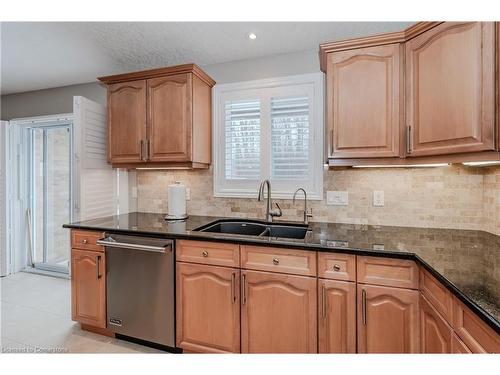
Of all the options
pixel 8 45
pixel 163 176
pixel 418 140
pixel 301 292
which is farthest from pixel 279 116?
pixel 8 45

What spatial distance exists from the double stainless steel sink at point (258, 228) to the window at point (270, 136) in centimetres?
28

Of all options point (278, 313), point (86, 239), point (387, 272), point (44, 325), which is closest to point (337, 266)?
point (387, 272)

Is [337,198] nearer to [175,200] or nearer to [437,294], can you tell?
[437,294]

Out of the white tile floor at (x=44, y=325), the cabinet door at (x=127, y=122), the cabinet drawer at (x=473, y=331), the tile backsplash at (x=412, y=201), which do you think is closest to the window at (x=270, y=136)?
the tile backsplash at (x=412, y=201)

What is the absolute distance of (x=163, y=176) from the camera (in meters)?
2.76

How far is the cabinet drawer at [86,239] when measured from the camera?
205 centimetres

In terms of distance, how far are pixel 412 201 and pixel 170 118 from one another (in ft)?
6.73

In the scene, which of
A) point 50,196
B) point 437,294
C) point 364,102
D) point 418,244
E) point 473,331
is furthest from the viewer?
point 50,196

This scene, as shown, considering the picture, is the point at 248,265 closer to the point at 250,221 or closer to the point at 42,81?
the point at 250,221

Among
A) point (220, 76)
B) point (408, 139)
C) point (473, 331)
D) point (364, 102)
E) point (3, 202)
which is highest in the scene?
point (220, 76)

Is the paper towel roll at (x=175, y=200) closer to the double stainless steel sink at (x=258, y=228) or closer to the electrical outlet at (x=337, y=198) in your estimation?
the double stainless steel sink at (x=258, y=228)

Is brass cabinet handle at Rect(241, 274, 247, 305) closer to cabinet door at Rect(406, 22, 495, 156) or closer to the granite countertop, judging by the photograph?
the granite countertop

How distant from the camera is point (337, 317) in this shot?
1.50 m

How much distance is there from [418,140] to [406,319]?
102cm
